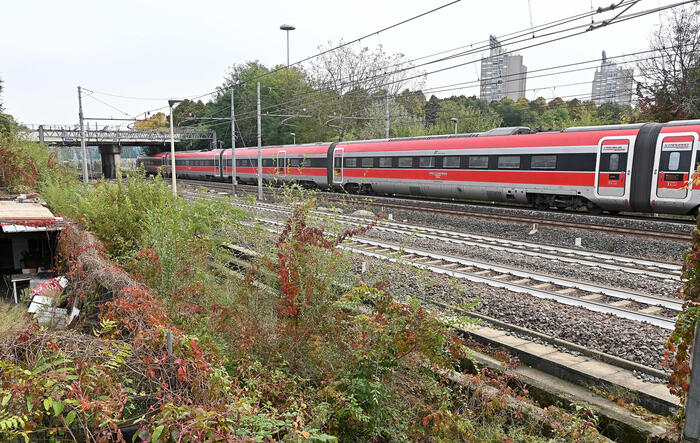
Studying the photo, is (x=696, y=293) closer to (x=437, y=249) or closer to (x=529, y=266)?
(x=529, y=266)

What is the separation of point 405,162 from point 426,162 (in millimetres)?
1324

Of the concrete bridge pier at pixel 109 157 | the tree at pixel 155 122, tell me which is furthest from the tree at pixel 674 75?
the tree at pixel 155 122

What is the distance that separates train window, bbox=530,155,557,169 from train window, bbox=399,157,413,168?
20.1ft

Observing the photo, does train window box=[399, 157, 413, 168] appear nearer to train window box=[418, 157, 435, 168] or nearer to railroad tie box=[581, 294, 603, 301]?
train window box=[418, 157, 435, 168]

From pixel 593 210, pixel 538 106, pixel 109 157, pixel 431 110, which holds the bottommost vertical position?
pixel 593 210

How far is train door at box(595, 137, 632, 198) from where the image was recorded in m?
14.8

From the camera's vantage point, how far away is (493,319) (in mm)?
6961

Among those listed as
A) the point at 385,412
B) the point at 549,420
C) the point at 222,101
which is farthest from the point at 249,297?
the point at 222,101

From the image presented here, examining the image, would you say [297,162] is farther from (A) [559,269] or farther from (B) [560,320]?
(B) [560,320]

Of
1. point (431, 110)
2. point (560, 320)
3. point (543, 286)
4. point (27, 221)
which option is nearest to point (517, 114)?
point (431, 110)

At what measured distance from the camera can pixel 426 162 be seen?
70.1 feet

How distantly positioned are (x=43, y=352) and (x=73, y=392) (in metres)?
0.72

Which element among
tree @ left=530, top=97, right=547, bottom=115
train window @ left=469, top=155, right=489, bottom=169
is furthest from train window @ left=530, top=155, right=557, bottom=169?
tree @ left=530, top=97, right=547, bottom=115

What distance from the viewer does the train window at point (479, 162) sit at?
1883cm
